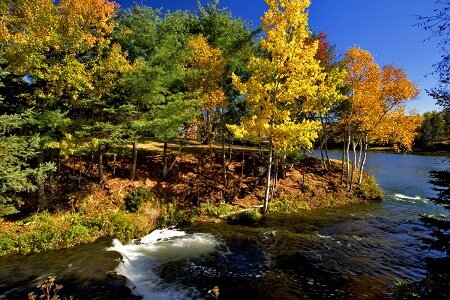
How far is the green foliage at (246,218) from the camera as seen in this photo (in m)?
21.2

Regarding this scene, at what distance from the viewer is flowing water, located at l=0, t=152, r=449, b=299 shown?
468 inches

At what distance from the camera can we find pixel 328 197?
2747 cm

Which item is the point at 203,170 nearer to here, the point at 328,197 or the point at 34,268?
the point at 328,197

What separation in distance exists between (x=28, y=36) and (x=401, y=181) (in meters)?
40.6

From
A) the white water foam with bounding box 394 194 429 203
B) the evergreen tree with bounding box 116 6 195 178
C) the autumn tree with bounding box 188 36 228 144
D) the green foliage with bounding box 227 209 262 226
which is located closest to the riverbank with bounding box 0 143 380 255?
the green foliage with bounding box 227 209 262 226

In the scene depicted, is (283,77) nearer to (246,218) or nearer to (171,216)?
(246,218)

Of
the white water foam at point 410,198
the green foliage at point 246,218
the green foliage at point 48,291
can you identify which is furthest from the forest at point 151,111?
the green foliage at point 48,291

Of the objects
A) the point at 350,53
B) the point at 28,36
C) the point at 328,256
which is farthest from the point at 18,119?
the point at 350,53

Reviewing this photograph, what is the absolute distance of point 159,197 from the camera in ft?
71.8

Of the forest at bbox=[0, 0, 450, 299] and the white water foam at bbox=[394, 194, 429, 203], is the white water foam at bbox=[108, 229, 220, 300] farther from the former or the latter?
the white water foam at bbox=[394, 194, 429, 203]

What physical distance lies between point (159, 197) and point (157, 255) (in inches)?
263

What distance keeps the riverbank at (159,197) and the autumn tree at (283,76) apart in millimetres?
5385

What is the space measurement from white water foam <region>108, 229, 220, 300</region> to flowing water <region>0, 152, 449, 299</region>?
3 cm

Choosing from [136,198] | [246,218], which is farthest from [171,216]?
[246,218]
